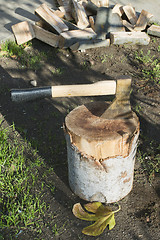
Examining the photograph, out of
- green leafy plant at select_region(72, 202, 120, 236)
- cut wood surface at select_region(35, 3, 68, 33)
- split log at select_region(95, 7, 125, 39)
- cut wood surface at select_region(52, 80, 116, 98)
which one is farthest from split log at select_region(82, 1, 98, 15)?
green leafy plant at select_region(72, 202, 120, 236)

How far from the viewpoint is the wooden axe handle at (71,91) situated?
8.87ft

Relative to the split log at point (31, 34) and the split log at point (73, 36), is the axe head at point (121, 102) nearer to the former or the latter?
the split log at point (73, 36)

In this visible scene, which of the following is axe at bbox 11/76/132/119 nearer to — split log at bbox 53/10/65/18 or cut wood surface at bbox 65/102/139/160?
cut wood surface at bbox 65/102/139/160

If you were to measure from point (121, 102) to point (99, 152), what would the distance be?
1.56 feet

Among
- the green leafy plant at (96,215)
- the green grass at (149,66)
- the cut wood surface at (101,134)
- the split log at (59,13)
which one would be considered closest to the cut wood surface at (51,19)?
the split log at (59,13)

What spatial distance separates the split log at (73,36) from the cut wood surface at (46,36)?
9 centimetres

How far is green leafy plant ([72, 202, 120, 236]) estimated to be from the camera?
279cm

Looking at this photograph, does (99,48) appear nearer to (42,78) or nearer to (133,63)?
(133,63)

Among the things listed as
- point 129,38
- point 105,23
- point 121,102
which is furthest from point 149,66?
point 121,102

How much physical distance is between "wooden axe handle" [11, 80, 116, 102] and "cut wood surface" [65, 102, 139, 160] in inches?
9.6

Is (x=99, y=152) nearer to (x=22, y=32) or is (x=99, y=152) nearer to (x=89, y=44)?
(x=89, y=44)

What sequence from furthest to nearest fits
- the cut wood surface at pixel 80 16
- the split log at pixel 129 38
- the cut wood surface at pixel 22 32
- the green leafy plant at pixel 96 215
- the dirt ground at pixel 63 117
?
the cut wood surface at pixel 80 16
the split log at pixel 129 38
the cut wood surface at pixel 22 32
the dirt ground at pixel 63 117
the green leafy plant at pixel 96 215

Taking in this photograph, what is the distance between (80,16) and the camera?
213 inches

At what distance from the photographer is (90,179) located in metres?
2.89
